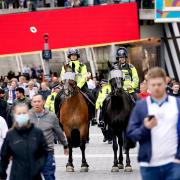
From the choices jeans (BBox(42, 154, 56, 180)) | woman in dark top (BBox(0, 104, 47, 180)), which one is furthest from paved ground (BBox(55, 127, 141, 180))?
woman in dark top (BBox(0, 104, 47, 180))

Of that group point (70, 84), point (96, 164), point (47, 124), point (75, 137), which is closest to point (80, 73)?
point (70, 84)

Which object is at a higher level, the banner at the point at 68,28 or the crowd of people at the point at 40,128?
the banner at the point at 68,28

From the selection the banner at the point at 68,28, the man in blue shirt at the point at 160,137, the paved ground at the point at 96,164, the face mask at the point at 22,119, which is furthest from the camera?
the banner at the point at 68,28

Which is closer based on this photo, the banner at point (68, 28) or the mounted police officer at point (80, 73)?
the mounted police officer at point (80, 73)

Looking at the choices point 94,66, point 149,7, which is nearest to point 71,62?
point 149,7

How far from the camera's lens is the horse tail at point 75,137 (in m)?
17.9

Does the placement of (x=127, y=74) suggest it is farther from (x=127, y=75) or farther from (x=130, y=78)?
(x=130, y=78)

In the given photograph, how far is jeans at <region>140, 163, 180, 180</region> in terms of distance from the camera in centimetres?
912

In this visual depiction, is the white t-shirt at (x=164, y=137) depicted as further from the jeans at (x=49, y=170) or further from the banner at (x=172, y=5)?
the banner at (x=172, y=5)

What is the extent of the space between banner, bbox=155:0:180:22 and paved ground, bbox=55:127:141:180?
511 inches

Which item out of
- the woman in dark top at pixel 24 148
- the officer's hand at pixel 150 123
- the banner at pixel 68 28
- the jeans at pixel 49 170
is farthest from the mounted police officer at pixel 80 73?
the banner at pixel 68 28

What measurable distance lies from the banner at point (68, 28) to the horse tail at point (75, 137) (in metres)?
20.5

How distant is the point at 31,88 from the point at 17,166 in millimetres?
18406

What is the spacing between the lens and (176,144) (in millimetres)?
9188
